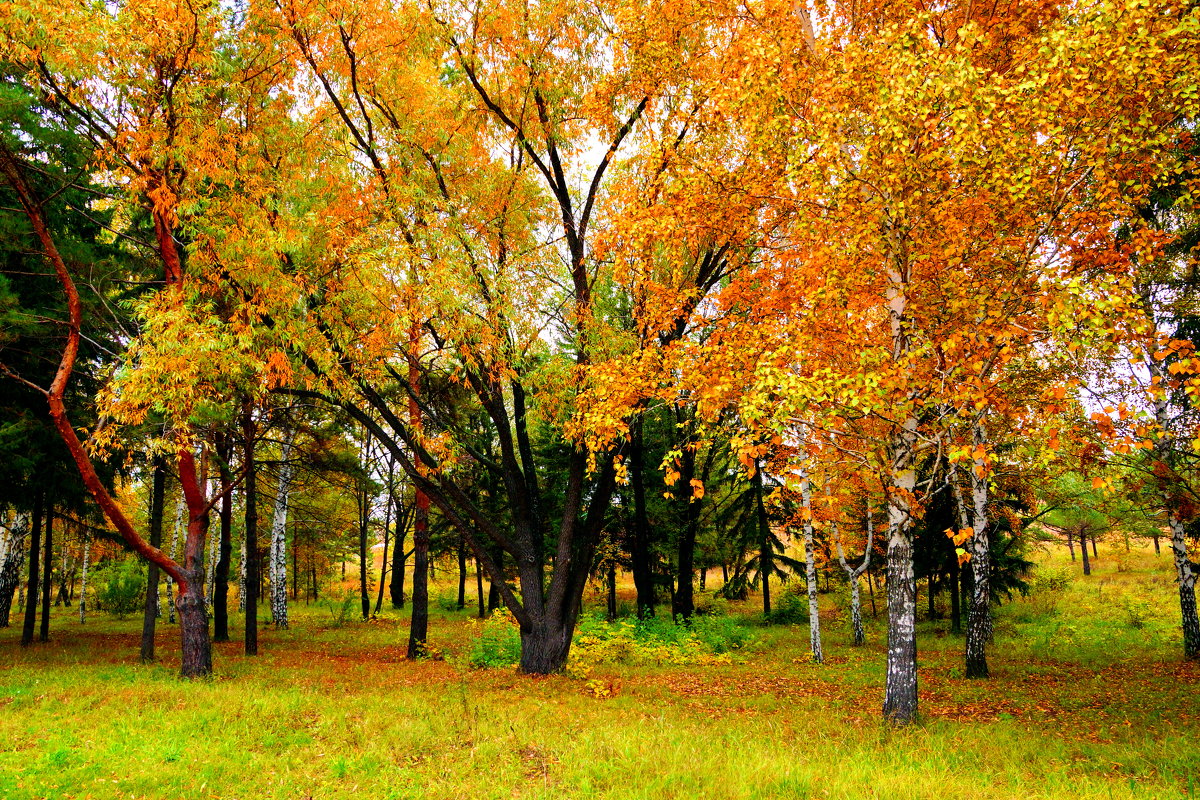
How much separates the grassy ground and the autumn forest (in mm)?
82

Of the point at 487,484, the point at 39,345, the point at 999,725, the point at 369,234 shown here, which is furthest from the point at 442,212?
the point at 487,484

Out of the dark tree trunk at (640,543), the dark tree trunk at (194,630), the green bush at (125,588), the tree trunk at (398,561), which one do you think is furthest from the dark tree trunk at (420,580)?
the green bush at (125,588)

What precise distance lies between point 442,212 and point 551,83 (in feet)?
10.8

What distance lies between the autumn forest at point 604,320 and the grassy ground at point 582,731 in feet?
0.27

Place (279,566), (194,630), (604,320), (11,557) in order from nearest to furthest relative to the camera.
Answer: (194,630)
(604,320)
(11,557)
(279,566)

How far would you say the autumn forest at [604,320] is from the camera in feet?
22.1

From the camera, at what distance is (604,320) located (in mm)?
11773

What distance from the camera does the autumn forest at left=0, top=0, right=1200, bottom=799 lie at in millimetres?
6750

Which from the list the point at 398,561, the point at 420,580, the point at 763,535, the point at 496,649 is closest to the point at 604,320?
the point at 496,649

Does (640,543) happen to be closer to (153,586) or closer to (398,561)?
(153,586)

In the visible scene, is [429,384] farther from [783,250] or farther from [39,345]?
[783,250]

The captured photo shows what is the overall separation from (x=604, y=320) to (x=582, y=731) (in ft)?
23.5

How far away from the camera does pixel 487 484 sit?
2556 centimetres

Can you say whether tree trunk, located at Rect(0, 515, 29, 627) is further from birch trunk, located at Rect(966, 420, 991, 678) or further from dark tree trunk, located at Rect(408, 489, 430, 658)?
birch trunk, located at Rect(966, 420, 991, 678)
